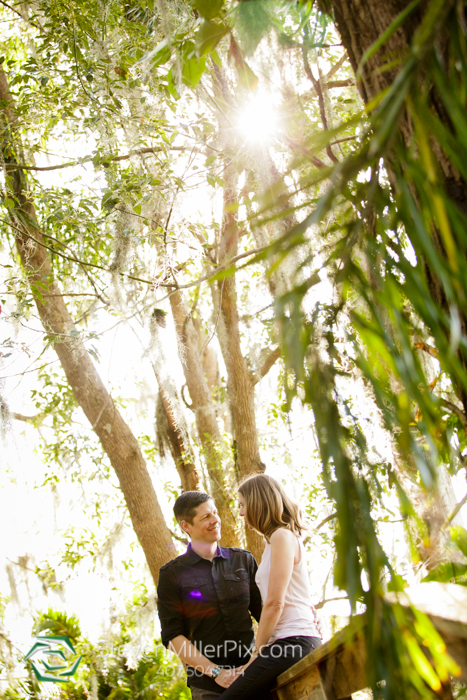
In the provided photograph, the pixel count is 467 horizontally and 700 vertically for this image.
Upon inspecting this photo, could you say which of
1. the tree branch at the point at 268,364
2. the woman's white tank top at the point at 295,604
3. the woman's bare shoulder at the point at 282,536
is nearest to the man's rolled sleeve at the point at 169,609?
the woman's white tank top at the point at 295,604

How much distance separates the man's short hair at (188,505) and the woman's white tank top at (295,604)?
43cm

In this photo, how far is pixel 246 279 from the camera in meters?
5.52

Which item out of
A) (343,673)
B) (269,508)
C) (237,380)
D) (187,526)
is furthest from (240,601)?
(237,380)

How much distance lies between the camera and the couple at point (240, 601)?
179 cm

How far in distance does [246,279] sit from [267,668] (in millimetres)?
4179

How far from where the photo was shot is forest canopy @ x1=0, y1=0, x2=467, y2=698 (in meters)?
0.55

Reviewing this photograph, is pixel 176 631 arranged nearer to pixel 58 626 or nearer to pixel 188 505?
pixel 188 505

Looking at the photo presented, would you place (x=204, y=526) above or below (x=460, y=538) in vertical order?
above

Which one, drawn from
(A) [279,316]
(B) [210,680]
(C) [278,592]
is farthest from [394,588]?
(B) [210,680]

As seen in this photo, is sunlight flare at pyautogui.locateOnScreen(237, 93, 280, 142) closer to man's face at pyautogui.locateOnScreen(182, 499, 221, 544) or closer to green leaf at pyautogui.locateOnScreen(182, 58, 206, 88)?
green leaf at pyautogui.locateOnScreen(182, 58, 206, 88)

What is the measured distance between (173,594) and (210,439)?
8.27ft

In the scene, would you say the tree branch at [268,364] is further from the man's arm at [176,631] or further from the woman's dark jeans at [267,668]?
the woman's dark jeans at [267,668]

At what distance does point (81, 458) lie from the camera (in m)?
5.05

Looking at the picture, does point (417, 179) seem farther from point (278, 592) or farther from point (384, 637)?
point (278, 592)
